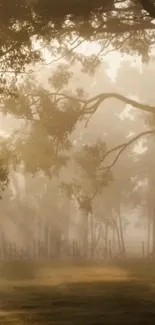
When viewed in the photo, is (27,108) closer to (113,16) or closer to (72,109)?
(72,109)

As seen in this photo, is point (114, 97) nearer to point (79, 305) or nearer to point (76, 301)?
point (76, 301)

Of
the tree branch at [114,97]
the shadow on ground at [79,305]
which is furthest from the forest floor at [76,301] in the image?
the tree branch at [114,97]

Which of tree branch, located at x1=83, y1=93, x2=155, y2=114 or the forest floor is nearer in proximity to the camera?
the forest floor

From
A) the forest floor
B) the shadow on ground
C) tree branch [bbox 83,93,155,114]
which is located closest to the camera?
the shadow on ground

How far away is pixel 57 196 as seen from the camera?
203 ft

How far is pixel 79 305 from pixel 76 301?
104 cm

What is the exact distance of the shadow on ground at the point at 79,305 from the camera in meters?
14.3

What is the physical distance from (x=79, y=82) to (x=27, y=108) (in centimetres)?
4568

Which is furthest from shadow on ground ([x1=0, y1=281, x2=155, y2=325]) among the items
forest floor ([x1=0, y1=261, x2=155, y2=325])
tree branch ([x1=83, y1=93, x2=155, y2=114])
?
tree branch ([x1=83, y1=93, x2=155, y2=114])

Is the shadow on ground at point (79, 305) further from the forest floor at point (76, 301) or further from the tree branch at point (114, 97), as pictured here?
the tree branch at point (114, 97)


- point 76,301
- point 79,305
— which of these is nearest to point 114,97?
point 76,301

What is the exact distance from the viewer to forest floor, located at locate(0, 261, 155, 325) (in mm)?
14398

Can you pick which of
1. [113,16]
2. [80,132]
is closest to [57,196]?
[80,132]

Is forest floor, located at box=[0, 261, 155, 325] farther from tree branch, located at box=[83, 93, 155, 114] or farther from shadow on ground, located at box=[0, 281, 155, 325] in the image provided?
tree branch, located at box=[83, 93, 155, 114]
